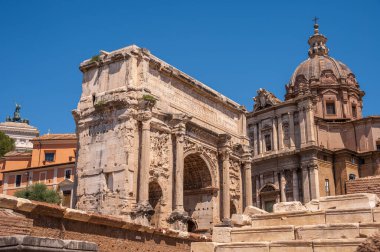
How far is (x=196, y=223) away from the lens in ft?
97.0

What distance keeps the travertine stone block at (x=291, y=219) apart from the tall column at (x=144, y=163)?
13777 millimetres

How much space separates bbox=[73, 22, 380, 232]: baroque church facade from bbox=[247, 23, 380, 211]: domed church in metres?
0.10

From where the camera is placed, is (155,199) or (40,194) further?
(40,194)

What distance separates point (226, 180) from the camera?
30438 mm

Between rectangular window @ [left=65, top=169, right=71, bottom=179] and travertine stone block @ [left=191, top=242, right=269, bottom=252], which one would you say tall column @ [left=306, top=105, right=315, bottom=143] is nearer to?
rectangular window @ [left=65, top=169, right=71, bottom=179]

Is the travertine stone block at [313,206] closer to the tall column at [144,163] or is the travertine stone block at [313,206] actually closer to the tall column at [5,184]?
the tall column at [144,163]

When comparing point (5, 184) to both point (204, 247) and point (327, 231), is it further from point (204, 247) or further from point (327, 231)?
point (327, 231)

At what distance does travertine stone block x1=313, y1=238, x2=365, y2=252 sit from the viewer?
23.5 ft

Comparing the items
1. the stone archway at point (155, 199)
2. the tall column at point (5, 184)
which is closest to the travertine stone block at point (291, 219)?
the stone archway at point (155, 199)

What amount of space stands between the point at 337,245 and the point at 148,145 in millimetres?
17390

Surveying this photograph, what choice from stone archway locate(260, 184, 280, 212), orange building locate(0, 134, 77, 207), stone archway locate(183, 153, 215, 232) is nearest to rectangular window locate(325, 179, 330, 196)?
stone archway locate(260, 184, 280, 212)

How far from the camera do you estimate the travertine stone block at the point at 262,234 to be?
8445 millimetres

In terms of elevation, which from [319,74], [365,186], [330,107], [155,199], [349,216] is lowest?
[349,216]

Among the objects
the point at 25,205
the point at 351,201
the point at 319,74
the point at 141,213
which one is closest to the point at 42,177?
the point at 141,213
